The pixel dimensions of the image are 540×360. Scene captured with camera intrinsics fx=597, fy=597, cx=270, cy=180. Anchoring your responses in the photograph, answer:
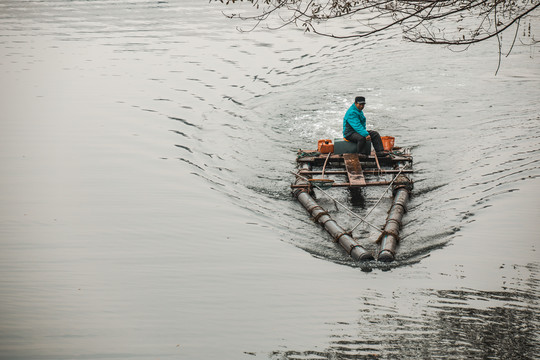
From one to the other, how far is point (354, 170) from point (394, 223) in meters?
2.25

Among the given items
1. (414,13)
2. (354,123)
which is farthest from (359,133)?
(414,13)

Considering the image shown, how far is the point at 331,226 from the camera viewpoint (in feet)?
35.1

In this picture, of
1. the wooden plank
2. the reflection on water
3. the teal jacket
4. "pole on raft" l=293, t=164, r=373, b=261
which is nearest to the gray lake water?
the reflection on water

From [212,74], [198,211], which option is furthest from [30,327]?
[212,74]

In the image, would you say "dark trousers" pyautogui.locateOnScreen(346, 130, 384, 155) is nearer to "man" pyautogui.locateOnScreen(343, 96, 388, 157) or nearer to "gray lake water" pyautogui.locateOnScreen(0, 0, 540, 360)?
"man" pyautogui.locateOnScreen(343, 96, 388, 157)

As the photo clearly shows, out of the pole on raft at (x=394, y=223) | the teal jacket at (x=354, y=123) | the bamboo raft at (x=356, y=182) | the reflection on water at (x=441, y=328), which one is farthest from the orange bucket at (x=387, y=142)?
the reflection on water at (x=441, y=328)

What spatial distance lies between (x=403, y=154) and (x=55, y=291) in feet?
26.5

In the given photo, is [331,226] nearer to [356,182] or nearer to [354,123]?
[356,182]

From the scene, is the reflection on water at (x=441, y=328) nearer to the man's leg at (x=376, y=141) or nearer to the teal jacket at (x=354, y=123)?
the man's leg at (x=376, y=141)

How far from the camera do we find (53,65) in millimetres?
22953

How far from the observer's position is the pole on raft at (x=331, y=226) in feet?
32.0

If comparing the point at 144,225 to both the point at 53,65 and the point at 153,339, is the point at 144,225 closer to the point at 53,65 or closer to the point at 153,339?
the point at 153,339

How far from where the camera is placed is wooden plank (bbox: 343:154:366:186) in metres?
12.1

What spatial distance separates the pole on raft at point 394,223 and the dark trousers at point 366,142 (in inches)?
46.0
